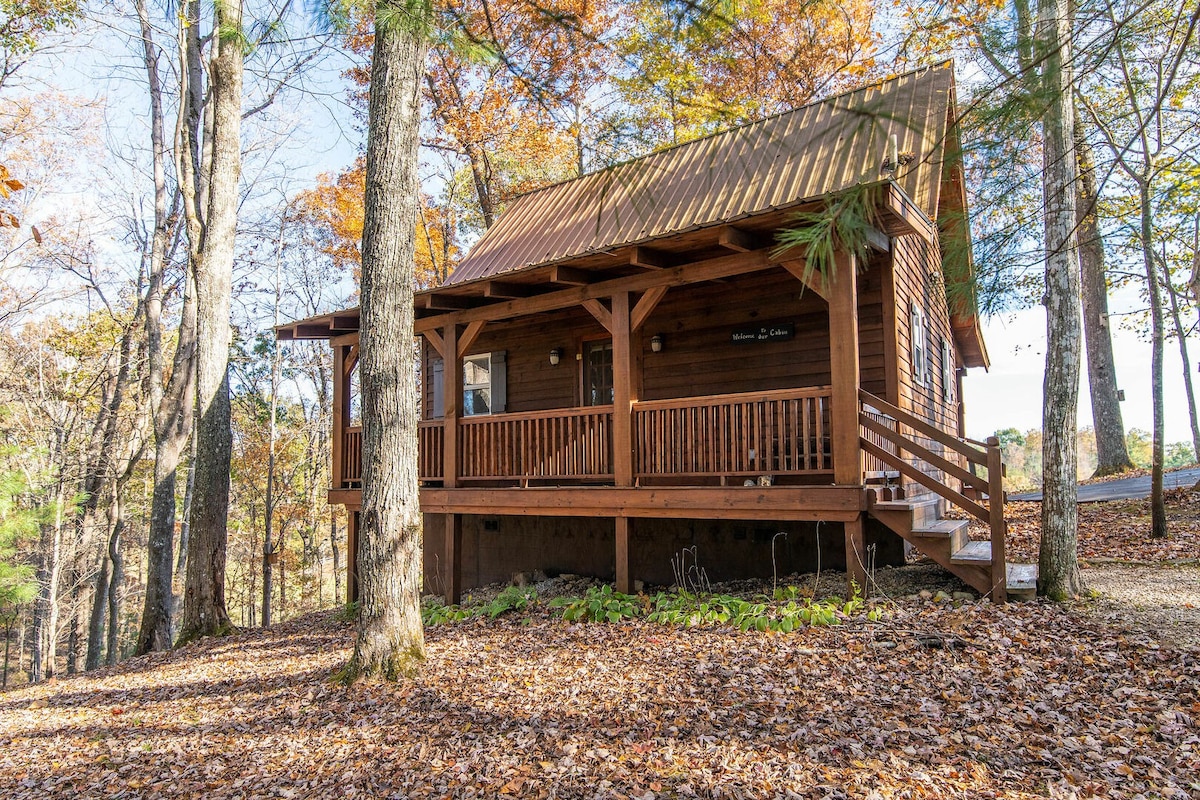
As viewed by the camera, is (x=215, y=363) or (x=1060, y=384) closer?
(x=1060, y=384)

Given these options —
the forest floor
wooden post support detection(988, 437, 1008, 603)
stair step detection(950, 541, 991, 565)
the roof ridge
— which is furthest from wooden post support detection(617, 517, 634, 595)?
the roof ridge

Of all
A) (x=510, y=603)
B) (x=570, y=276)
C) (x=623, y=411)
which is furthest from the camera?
(x=510, y=603)

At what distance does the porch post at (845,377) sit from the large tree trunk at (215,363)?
25.5 feet

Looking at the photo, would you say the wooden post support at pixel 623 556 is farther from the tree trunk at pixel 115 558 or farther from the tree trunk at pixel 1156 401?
the tree trunk at pixel 115 558

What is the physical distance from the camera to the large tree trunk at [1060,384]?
6262 mm

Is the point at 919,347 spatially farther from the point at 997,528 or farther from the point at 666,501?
the point at 666,501

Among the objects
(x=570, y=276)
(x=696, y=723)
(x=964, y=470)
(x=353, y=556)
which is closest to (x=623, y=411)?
(x=570, y=276)

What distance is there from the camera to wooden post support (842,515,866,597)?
6.76 metres

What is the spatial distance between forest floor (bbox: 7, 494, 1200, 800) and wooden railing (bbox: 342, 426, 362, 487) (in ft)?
13.5

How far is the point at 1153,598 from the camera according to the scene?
6293 mm

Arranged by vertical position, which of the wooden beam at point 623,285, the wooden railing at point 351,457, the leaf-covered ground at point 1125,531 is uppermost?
the wooden beam at point 623,285

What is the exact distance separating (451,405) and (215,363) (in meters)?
3.39

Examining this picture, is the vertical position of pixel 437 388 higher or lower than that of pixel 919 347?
lower

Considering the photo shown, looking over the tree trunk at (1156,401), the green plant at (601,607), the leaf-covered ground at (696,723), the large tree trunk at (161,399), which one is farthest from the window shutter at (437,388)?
A: the tree trunk at (1156,401)
